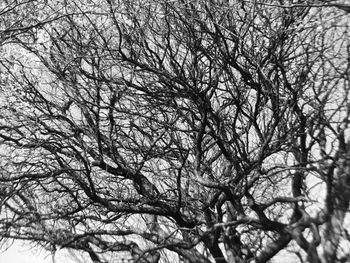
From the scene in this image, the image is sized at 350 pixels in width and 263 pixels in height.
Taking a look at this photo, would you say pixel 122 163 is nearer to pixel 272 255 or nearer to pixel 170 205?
pixel 170 205

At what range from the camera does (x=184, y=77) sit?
24.6ft

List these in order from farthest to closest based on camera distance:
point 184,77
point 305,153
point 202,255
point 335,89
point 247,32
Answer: point 202,255, point 184,77, point 247,32, point 305,153, point 335,89

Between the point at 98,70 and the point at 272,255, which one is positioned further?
the point at 98,70

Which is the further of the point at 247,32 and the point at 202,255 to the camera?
the point at 202,255

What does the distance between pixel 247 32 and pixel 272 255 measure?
3609 millimetres

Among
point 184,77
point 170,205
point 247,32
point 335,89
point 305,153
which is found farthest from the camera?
point 170,205

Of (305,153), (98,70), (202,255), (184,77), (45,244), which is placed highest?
(98,70)

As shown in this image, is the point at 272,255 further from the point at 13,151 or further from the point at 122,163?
the point at 13,151

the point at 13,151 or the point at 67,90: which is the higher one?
the point at 67,90

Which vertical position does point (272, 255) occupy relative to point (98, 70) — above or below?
below

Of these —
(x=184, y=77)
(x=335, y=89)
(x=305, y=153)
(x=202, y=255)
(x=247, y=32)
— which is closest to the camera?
(x=335, y=89)

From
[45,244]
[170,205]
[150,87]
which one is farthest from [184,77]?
[45,244]

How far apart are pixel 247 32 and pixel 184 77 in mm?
1333

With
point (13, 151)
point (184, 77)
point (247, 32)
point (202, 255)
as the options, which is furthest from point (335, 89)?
point (13, 151)
